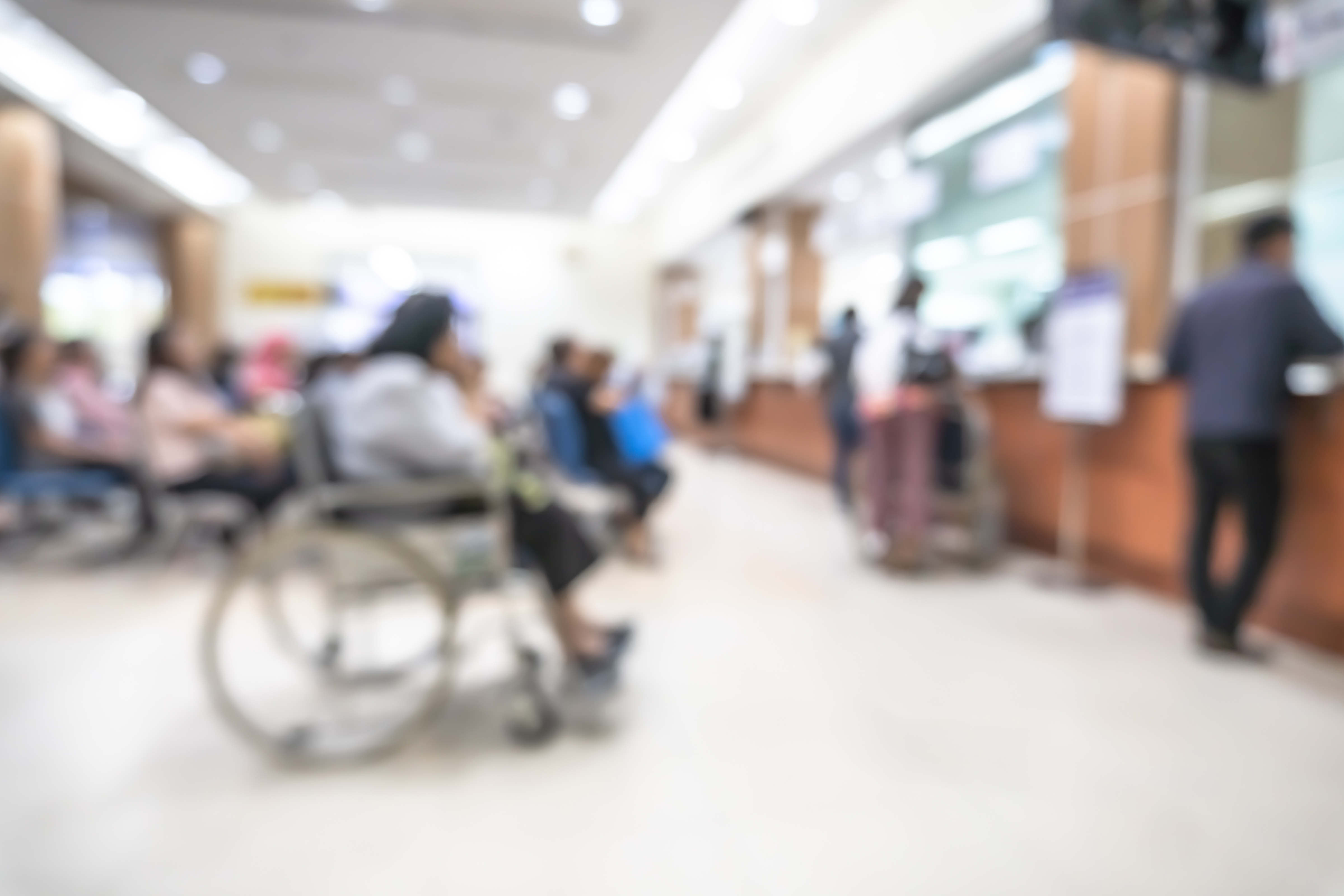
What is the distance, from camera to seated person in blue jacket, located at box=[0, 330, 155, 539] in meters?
4.04

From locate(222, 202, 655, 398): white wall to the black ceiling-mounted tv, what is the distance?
11452mm

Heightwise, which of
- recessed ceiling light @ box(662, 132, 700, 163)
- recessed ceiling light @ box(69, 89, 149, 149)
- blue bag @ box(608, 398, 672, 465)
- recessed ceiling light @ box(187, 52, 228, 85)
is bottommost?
blue bag @ box(608, 398, 672, 465)

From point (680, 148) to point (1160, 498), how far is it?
876 cm

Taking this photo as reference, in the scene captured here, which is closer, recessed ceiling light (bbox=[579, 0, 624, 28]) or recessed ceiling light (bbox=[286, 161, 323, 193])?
recessed ceiling light (bbox=[579, 0, 624, 28])

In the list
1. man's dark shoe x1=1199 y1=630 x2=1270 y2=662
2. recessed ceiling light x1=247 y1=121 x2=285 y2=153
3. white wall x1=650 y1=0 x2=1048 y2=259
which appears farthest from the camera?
recessed ceiling light x1=247 y1=121 x2=285 y2=153

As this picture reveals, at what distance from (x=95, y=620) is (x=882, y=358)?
3686mm

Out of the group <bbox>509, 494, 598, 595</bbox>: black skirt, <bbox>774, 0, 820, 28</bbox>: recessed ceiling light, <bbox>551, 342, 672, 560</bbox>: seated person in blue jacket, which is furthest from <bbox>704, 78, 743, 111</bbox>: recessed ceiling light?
<bbox>509, 494, 598, 595</bbox>: black skirt

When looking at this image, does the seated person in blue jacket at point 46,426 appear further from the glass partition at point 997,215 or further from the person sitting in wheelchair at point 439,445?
the glass partition at point 997,215

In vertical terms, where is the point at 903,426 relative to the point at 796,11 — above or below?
below

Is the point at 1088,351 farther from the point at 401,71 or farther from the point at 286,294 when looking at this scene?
the point at 286,294

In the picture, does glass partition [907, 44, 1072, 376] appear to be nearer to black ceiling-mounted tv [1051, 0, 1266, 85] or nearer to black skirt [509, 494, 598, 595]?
black ceiling-mounted tv [1051, 0, 1266, 85]

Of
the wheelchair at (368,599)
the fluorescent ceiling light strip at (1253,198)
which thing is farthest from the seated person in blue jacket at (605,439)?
the fluorescent ceiling light strip at (1253,198)

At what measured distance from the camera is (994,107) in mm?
6098

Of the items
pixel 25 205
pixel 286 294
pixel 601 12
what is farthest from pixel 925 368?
pixel 286 294
